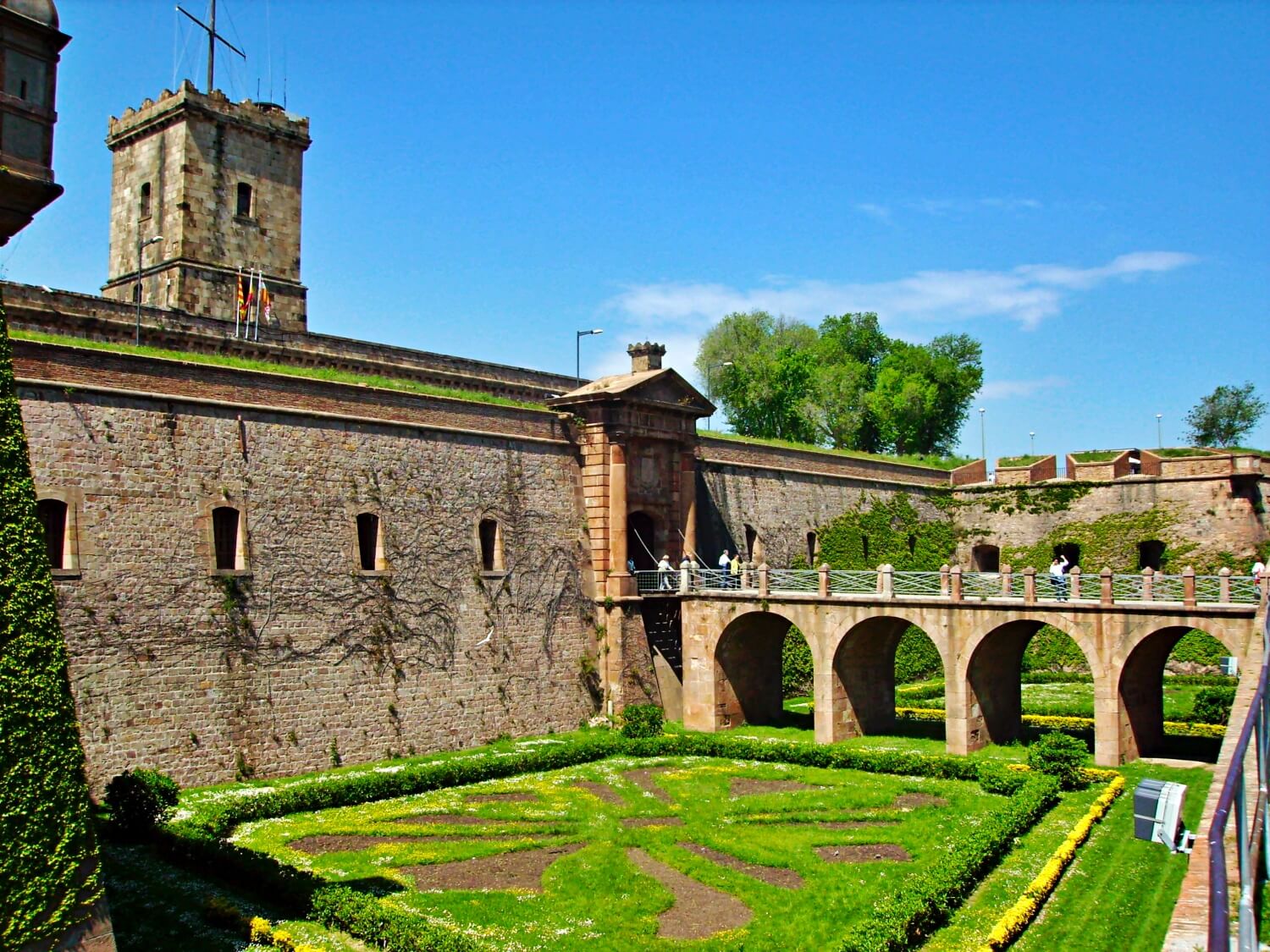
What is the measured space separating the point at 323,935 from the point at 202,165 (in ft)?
81.7

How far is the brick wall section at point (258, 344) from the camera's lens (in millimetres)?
25703

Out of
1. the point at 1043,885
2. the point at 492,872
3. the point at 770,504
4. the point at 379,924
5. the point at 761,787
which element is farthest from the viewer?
the point at 770,504

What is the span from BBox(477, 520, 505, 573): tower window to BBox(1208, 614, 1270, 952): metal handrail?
19.8m

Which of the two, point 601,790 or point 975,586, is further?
point 975,586

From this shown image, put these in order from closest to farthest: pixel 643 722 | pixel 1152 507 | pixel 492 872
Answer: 1. pixel 492 872
2. pixel 643 722
3. pixel 1152 507

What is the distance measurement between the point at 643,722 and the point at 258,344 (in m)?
13.8

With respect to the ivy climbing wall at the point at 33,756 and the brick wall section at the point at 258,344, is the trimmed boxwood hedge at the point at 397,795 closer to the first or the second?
the ivy climbing wall at the point at 33,756

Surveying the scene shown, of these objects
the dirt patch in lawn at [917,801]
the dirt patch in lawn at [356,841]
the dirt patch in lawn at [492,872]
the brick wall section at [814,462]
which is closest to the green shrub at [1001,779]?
the dirt patch in lawn at [917,801]

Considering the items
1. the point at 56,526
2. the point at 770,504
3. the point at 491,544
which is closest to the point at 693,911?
the point at 56,526

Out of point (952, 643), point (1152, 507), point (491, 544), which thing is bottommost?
point (952, 643)

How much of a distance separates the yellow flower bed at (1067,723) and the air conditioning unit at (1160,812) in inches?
506

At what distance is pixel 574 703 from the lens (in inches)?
1214

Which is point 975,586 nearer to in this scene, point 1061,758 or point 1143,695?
point 1143,695

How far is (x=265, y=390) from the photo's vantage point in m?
25.2
